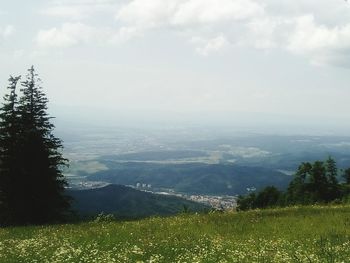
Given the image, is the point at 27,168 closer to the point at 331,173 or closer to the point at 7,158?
the point at 7,158

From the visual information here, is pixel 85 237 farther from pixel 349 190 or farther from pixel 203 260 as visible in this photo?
pixel 349 190

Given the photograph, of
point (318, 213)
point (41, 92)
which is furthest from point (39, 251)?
point (41, 92)

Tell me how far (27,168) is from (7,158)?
65.4 inches

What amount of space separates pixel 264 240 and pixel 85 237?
7.06m

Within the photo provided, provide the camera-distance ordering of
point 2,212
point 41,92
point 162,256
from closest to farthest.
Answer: point 162,256 → point 2,212 → point 41,92

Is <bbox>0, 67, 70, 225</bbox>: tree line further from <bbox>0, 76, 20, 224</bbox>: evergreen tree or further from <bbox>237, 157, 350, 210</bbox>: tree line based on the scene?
<bbox>237, 157, 350, 210</bbox>: tree line

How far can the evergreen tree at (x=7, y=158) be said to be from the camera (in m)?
37.2

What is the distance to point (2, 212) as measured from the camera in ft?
122

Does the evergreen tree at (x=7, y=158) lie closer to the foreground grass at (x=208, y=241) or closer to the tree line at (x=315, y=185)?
the foreground grass at (x=208, y=241)

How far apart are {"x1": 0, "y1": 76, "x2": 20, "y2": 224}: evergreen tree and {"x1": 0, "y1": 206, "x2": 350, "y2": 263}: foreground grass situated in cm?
1377

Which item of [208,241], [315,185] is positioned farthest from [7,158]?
[315,185]

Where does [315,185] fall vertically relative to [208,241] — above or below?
below

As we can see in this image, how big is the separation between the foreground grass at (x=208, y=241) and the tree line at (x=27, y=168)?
13.7 m

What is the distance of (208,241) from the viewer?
16297mm
